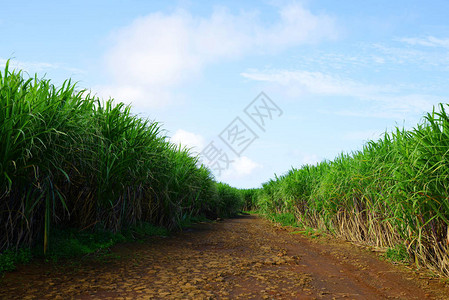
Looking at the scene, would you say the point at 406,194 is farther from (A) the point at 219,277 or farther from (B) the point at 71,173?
(B) the point at 71,173

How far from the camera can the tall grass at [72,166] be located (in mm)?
3043

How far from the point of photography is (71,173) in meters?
3.68

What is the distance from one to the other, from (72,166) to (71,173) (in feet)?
0.57

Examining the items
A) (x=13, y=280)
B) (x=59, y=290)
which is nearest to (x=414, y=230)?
(x=59, y=290)

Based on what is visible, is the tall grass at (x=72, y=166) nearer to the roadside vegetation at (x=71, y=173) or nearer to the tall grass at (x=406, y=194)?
the roadside vegetation at (x=71, y=173)

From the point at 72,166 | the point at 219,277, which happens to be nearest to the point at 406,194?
the point at 219,277

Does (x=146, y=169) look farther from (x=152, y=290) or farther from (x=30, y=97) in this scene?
(x=152, y=290)

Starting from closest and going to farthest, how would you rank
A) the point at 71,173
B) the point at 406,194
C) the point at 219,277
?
the point at 219,277 → the point at 406,194 → the point at 71,173

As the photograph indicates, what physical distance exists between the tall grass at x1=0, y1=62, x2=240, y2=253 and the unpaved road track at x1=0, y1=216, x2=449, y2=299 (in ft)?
1.71

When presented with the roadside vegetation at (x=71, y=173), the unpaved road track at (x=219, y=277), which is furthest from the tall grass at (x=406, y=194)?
the roadside vegetation at (x=71, y=173)

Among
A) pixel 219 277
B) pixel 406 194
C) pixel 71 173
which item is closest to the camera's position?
pixel 219 277

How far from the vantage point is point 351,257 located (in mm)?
4188

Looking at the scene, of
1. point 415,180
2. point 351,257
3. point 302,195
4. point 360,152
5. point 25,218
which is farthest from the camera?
point 302,195

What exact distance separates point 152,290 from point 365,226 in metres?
3.60
